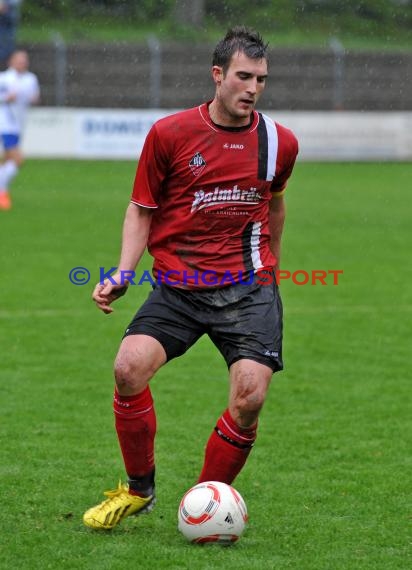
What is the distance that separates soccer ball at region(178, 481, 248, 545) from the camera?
14.9 ft

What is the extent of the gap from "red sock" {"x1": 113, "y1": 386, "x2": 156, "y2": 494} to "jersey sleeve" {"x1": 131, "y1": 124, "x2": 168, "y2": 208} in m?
0.80

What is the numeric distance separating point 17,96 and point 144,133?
5.14 m

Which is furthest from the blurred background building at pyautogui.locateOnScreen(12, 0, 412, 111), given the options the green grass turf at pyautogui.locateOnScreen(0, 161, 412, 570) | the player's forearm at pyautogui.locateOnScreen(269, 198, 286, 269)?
the player's forearm at pyautogui.locateOnScreen(269, 198, 286, 269)

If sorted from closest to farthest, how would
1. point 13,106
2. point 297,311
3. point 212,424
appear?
point 212,424
point 297,311
point 13,106

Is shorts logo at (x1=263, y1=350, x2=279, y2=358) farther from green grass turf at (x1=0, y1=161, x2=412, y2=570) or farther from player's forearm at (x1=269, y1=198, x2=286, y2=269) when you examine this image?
green grass turf at (x1=0, y1=161, x2=412, y2=570)

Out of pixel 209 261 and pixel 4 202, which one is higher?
pixel 209 261

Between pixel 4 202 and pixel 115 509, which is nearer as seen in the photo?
pixel 115 509

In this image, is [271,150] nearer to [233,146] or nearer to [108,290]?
[233,146]

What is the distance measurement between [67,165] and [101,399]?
17.1 meters

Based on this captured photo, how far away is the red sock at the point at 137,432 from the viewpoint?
4.76m

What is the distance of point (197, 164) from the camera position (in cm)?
484

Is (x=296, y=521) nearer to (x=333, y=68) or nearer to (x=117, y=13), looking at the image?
(x=333, y=68)

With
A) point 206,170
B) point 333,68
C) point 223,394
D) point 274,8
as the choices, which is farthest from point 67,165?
point 206,170

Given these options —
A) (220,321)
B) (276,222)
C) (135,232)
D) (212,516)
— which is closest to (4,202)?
(276,222)
